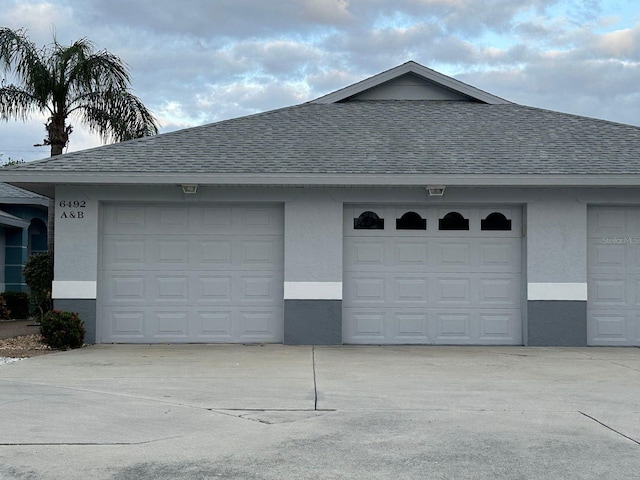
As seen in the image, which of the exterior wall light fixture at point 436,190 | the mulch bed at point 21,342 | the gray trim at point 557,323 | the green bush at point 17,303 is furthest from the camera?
the green bush at point 17,303

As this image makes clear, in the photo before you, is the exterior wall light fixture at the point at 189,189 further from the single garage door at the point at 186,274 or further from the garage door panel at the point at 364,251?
the garage door panel at the point at 364,251

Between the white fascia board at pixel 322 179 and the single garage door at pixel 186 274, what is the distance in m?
0.97

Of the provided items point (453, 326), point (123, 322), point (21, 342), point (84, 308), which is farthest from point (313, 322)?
point (21, 342)

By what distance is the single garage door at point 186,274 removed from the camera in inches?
539

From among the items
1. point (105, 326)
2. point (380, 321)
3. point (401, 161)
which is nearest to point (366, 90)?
point (401, 161)

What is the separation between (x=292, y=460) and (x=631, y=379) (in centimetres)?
593

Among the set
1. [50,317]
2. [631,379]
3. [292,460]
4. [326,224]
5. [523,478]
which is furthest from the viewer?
[326,224]

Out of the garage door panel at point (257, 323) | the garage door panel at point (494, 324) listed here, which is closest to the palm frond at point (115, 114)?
the garage door panel at point (257, 323)

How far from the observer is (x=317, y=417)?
25.3 ft

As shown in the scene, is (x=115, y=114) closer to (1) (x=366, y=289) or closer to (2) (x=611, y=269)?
(1) (x=366, y=289)

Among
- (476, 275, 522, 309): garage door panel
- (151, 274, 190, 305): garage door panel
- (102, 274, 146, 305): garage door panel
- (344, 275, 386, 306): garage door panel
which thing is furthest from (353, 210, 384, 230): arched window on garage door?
(102, 274, 146, 305): garage door panel

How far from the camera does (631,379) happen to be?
10.2m

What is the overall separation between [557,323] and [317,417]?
7335mm

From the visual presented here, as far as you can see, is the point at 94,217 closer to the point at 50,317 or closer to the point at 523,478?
the point at 50,317
